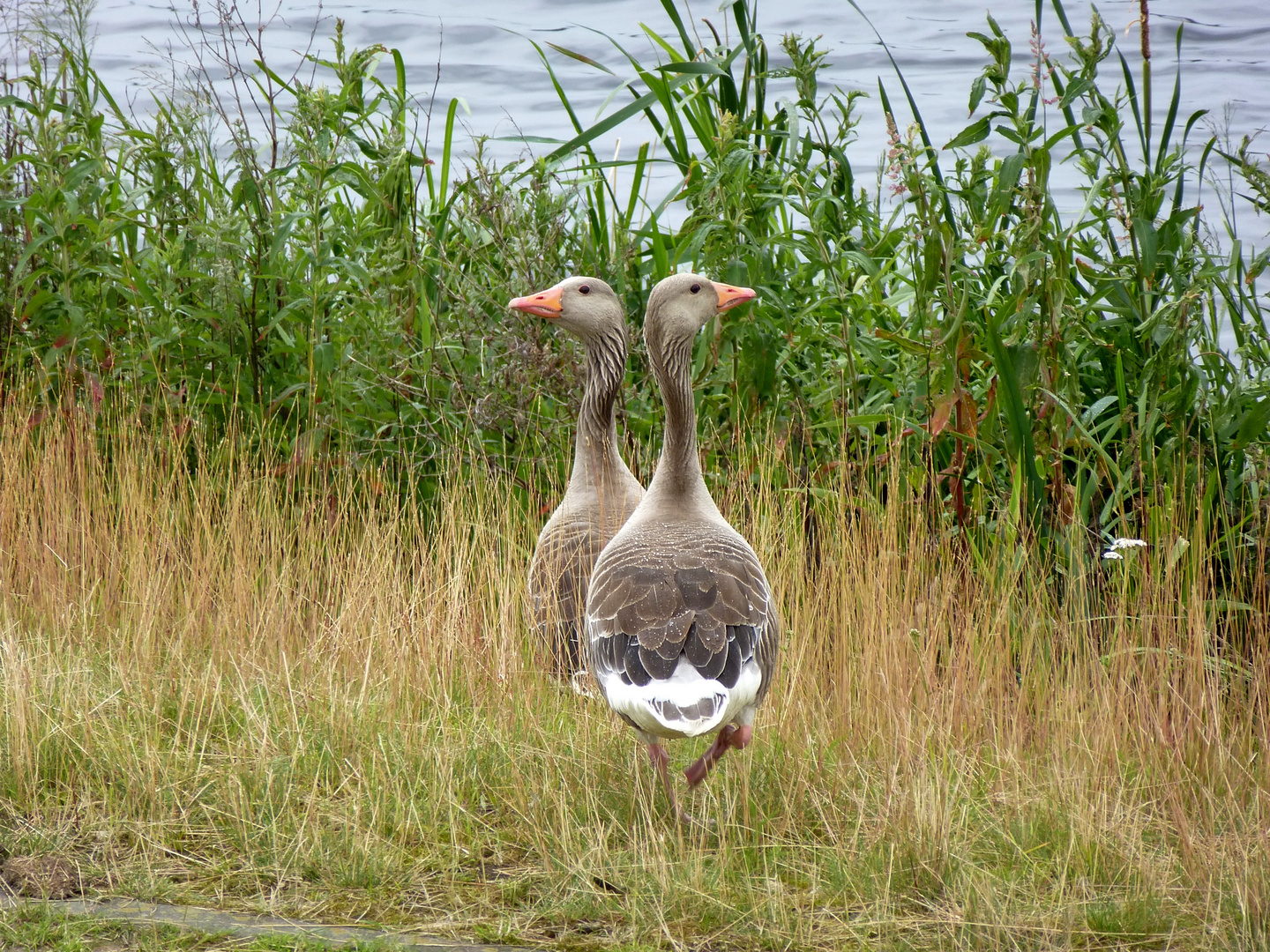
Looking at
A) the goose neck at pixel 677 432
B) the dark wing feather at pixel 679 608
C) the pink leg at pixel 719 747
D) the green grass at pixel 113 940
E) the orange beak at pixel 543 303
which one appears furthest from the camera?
the orange beak at pixel 543 303

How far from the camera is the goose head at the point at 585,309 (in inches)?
180

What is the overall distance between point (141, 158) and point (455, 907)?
14.2ft

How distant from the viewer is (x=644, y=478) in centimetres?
548

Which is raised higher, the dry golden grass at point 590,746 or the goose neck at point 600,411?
the goose neck at point 600,411

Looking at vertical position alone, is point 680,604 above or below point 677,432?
below

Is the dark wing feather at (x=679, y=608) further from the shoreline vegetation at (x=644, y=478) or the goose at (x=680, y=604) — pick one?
the shoreline vegetation at (x=644, y=478)

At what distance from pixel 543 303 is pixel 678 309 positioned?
68 cm

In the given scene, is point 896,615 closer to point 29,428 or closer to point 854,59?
point 29,428

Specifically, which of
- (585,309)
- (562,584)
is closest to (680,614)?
(562,584)

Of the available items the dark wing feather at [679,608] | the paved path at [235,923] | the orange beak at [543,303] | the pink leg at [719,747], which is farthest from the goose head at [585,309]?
the paved path at [235,923]

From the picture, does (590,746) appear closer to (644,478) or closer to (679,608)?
(679,608)

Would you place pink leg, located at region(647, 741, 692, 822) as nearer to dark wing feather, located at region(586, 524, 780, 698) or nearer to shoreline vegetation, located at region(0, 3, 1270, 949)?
shoreline vegetation, located at region(0, 3, 1270, 949)

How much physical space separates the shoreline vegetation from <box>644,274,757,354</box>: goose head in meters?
0.86

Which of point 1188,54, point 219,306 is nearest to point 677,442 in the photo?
point 219,306
